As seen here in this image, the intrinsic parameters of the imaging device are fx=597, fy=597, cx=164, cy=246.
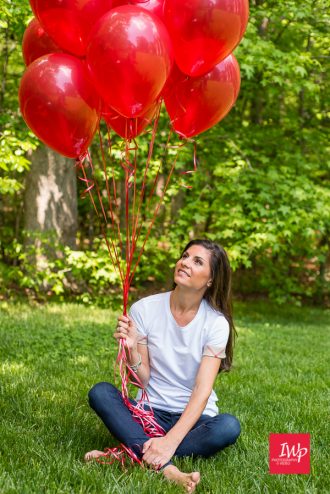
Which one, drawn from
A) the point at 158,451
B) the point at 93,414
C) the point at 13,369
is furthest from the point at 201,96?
the point at 13,369

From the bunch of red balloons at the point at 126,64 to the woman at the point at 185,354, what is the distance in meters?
0.74

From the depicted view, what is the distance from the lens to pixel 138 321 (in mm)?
2971

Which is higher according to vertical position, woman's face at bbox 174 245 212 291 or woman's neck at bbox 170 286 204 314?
woman's face at bbox 174 245 212 291

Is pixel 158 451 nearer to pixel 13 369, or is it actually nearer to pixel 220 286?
pixel 220 286

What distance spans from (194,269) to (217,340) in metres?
0.36

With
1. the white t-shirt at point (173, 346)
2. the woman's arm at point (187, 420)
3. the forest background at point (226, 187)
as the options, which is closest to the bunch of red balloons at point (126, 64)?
the white t-shirt at point (173, 346)

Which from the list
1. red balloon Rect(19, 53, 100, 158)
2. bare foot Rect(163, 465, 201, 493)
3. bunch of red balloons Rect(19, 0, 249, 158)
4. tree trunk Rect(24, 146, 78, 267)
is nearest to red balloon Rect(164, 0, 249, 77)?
bunch of red balloons Rect(19, 0, 249, 158)

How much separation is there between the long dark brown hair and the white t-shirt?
57 millimetres

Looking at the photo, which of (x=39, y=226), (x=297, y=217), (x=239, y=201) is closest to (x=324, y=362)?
(x=297, y=217)

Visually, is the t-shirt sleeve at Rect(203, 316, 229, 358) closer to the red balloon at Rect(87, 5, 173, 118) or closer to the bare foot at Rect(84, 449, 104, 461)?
the bare foot at Rect(84, 449, 104, 461)

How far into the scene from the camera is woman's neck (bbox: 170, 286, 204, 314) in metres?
2.95

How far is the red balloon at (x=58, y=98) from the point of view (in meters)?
2.48

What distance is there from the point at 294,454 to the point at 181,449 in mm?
536

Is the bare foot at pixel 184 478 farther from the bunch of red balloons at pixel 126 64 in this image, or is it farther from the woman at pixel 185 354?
the bunch of red balloons at pixel 126 64
